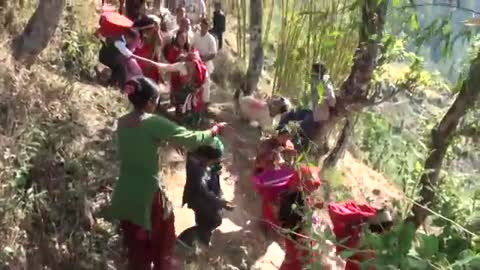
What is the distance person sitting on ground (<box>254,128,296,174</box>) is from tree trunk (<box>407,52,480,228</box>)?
3.40 feet

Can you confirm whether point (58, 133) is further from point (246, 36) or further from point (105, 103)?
point (246, 36)

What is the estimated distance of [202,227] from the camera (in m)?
5.32

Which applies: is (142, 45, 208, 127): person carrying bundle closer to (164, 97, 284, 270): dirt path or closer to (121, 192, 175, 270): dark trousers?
(164, 97, 284, 270): dirt path

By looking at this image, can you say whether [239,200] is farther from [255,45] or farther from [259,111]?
[255,45]

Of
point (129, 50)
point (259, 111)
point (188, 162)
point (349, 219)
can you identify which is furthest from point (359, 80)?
point (349, 219)

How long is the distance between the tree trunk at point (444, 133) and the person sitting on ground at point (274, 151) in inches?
40.8

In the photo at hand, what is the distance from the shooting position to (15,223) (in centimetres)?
474

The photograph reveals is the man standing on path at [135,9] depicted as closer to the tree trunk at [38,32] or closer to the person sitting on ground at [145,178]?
the tree trunk at [38,32]

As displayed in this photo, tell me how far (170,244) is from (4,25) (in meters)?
2.94

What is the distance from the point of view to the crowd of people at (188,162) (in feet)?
14.0

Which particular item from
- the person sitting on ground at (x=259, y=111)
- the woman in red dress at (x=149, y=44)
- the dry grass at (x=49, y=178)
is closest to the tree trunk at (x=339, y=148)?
the person sitting on ground at (x=259, y=111)

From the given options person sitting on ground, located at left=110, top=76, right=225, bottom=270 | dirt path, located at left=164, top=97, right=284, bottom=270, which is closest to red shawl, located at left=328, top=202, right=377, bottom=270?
person sitting on ground, located at left=110, top=76, right=225, bottom=270

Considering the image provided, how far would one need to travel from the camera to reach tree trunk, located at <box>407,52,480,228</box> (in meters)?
4.18

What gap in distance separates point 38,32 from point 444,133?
10.3 feet
